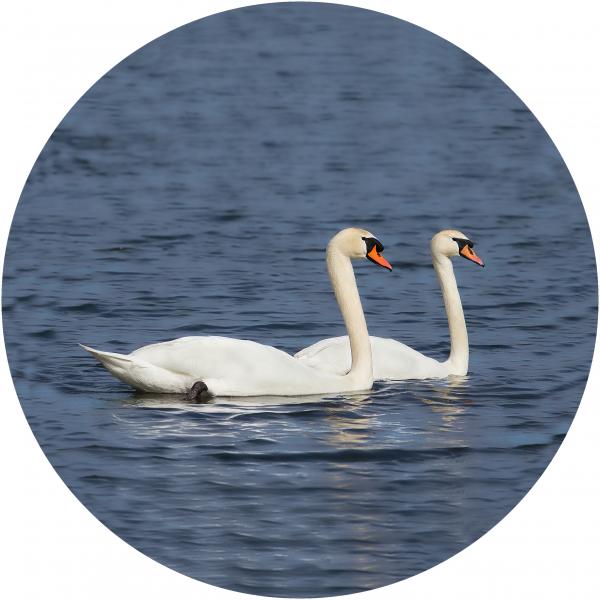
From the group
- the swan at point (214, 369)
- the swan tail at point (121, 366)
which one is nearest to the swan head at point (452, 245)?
the swan at point (214, 369)

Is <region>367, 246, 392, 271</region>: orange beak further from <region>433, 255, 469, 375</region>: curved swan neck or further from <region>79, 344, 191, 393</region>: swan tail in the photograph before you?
<region>79, 344, 191, 393</region>: swan tail

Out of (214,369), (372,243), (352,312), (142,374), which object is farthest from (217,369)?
(372,243)

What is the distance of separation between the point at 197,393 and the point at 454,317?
2.71 metres

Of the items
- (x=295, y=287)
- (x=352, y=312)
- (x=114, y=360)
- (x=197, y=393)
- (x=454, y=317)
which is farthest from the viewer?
(x=295, y=287)

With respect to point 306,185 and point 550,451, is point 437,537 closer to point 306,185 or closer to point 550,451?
point 550,451

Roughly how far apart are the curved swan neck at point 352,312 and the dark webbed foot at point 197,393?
118cm

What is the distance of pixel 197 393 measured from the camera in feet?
46.6

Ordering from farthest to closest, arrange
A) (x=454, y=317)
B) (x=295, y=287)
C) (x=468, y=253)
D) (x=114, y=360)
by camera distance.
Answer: (x=295, y=287), (x=468, y=253), (x=454, y=317), (x=114, y=360)

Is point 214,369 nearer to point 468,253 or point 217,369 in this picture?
point 217,369

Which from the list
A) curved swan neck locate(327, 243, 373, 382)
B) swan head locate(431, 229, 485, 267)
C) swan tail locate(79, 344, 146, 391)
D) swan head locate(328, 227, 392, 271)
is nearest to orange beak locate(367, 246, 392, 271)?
swan head locate(328, 227, 392, 271)

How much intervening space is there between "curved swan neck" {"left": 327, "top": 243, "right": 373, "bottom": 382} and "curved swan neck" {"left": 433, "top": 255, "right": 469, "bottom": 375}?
41.0 inches

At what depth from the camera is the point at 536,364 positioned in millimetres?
15312

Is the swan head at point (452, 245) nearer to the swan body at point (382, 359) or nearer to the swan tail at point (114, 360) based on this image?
the swan body at point (382, 359)

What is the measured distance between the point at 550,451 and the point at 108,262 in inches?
225
